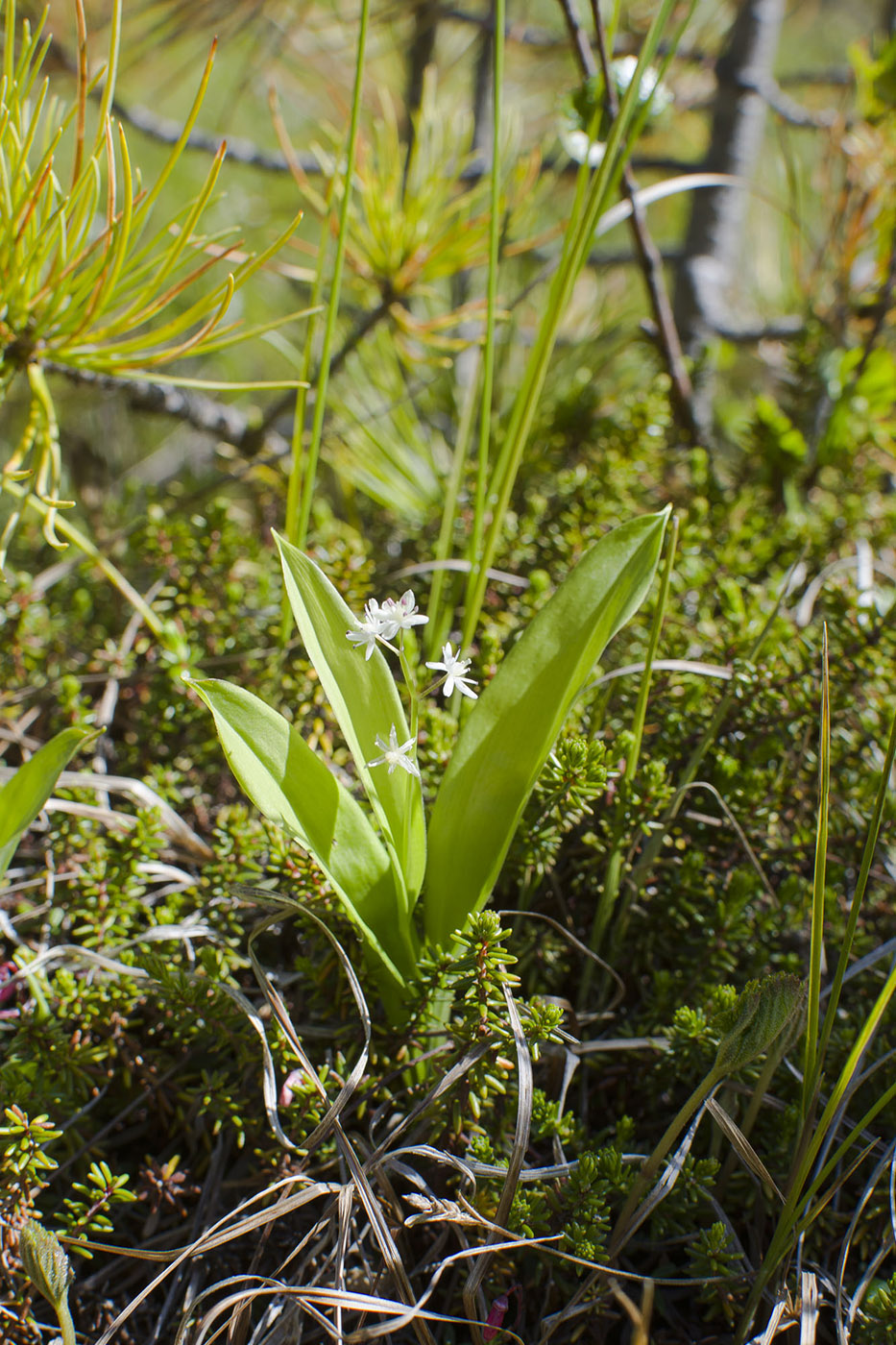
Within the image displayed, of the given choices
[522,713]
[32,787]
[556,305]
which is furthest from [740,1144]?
[556,305]

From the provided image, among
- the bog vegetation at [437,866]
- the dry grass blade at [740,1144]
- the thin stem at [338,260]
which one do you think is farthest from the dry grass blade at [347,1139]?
the thin stem at [338,260]

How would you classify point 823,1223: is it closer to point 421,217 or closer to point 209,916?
point 209,916

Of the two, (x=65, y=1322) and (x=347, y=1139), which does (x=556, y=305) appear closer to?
(x=347, y=1139)

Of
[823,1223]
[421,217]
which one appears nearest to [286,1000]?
[823,1223]

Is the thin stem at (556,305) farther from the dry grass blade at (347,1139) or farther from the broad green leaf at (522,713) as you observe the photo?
the dry grass blade at (347,1139)

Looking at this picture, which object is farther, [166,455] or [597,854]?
[166,455]
